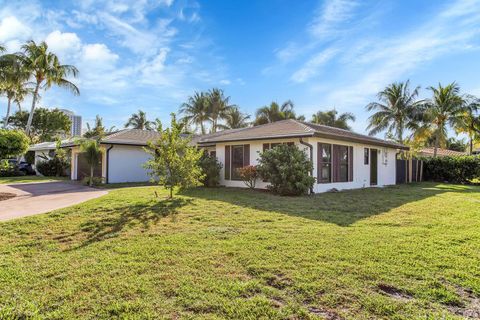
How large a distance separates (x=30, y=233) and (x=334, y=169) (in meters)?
11.5

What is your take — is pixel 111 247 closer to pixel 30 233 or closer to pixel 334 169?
pixel 30 233

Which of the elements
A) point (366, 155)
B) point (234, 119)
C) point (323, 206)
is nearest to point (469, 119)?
point (366, 155)

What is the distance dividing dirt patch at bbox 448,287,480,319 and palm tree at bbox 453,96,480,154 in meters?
27.3

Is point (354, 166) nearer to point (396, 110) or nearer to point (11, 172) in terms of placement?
point (396, 110)

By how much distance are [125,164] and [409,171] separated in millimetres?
19089

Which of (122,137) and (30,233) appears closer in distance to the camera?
(30,233)

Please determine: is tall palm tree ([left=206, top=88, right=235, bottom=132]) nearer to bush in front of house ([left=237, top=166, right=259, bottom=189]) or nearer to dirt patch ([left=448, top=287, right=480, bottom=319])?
bush in front of house ([left=237, top=166, right=259, bottom=189])

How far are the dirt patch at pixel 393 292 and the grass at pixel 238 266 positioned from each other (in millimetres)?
22

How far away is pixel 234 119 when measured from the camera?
36219mm

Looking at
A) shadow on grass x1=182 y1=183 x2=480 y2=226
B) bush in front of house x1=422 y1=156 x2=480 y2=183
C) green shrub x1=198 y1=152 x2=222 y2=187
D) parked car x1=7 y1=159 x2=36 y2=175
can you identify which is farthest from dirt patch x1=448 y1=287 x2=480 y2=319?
parked car x1=7 y1=159 x2=36 y2=175

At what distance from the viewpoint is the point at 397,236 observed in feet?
18.7

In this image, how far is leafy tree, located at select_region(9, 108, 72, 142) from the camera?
4322 centimetres

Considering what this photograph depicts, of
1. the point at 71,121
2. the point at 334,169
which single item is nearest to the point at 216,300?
the point at 334,169

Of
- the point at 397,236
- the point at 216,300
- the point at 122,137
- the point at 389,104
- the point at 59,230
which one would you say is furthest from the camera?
the point at 389,104
